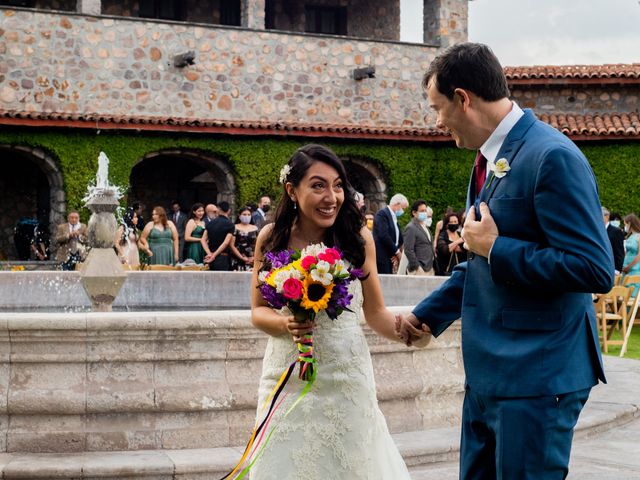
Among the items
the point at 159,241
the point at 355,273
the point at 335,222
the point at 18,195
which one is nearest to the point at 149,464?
the point at 335,222

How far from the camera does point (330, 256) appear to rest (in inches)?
152

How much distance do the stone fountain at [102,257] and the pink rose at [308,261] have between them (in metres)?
6.14

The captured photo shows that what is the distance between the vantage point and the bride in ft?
13.7

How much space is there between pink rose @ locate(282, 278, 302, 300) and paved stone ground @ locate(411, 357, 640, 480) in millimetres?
2564

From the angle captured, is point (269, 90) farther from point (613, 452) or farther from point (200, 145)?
point (613, 452)

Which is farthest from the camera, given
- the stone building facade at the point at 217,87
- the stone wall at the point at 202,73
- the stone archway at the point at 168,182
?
the stone archway at the point at 168,182

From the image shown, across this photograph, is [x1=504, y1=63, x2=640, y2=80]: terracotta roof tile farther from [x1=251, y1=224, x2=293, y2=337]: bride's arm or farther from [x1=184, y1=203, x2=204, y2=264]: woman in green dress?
[x1=251, y1=224, x2=293, y2=337]: bride's arm

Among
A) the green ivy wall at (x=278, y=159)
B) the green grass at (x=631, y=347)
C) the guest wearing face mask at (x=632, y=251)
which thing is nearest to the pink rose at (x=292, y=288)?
the green grass at (x=631, y=347)

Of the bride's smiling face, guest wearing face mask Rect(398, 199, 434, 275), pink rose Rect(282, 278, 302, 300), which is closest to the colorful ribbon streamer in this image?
pink rose Rect(282, 278, 302, 300)

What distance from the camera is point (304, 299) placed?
3.79m

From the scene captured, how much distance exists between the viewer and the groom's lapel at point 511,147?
3166 millimetres

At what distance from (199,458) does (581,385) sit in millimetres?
3139

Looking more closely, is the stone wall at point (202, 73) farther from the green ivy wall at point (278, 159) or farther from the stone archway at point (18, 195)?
the stone archway at point (18, 195)

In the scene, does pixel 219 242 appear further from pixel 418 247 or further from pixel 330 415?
pixel 330 415
